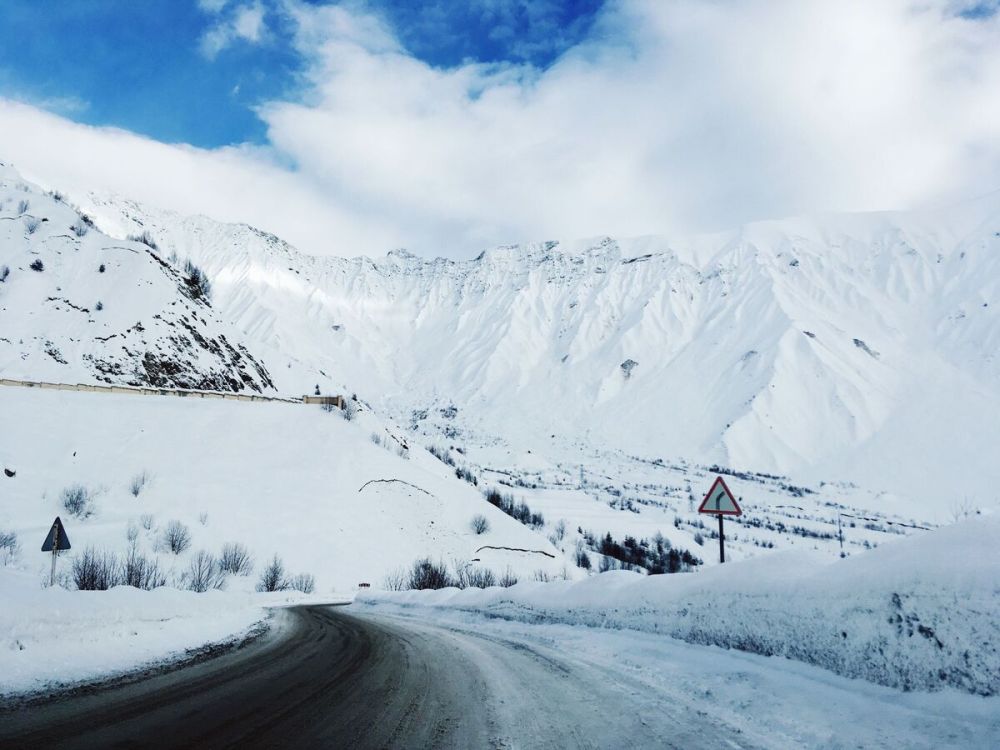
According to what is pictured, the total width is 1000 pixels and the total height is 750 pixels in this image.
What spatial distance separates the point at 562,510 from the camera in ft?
293

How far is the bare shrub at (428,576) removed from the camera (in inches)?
1297

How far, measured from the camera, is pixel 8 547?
2483 centimetres

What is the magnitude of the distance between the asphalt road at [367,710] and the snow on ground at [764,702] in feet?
0.24

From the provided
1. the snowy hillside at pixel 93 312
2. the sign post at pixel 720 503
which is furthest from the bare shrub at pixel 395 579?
the sign post at pixel 720 503

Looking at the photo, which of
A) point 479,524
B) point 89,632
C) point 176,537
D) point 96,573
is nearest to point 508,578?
point 479,524

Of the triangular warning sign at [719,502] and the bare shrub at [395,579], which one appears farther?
the bare shrub at [395,579]

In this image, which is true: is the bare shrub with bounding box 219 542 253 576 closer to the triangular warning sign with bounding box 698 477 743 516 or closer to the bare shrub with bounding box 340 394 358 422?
the bare shrub with bounding box 340 394 358 422

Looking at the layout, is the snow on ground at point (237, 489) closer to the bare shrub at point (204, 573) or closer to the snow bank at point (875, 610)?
the bare shrub at point (204, 573)

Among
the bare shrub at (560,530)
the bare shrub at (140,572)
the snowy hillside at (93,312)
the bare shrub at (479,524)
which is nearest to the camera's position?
the bare shrub at (140,572)

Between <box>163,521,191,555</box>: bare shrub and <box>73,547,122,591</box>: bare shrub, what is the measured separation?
9.83 ft

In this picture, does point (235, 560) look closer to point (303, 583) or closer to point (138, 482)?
point (303, 583)

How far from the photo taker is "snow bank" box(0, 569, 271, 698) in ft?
22.1

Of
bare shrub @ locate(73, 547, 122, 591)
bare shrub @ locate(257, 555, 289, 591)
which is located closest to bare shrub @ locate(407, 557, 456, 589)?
bare shrub @ locate(257, 555, 289, 591)

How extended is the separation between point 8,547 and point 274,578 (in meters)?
11.0
